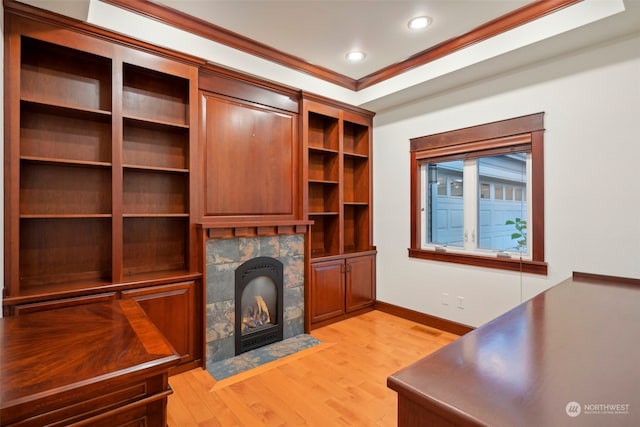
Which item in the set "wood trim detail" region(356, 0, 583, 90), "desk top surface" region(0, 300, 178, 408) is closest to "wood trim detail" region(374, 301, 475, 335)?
"wood trim detail" region(356, 0, 583, 90)

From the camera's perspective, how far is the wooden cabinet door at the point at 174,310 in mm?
2477

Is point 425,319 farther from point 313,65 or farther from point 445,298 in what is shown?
point 313,65

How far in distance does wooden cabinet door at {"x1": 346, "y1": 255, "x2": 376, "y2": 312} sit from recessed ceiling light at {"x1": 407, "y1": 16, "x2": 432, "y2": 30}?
8.41 feet

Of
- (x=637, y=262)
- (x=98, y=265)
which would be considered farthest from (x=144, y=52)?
(x=637, y=262)

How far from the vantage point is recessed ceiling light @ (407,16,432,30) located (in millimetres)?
2595

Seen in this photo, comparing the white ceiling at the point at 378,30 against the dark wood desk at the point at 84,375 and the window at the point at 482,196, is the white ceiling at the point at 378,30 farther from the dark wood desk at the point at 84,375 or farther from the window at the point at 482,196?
the dark wood desk at the point at 84,375

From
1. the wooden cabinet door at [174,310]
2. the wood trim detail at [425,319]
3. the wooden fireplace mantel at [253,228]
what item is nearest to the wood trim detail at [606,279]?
the wood trim detail at [425,319]

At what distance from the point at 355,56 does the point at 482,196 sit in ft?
6.55

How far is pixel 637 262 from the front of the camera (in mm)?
2381

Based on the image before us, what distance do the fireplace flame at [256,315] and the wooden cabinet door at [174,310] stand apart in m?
0.51

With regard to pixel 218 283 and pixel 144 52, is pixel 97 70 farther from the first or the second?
pixel 218 283

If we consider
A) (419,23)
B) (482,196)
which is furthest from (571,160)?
(419,23)

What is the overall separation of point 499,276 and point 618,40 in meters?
2.17

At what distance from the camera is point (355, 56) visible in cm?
326
